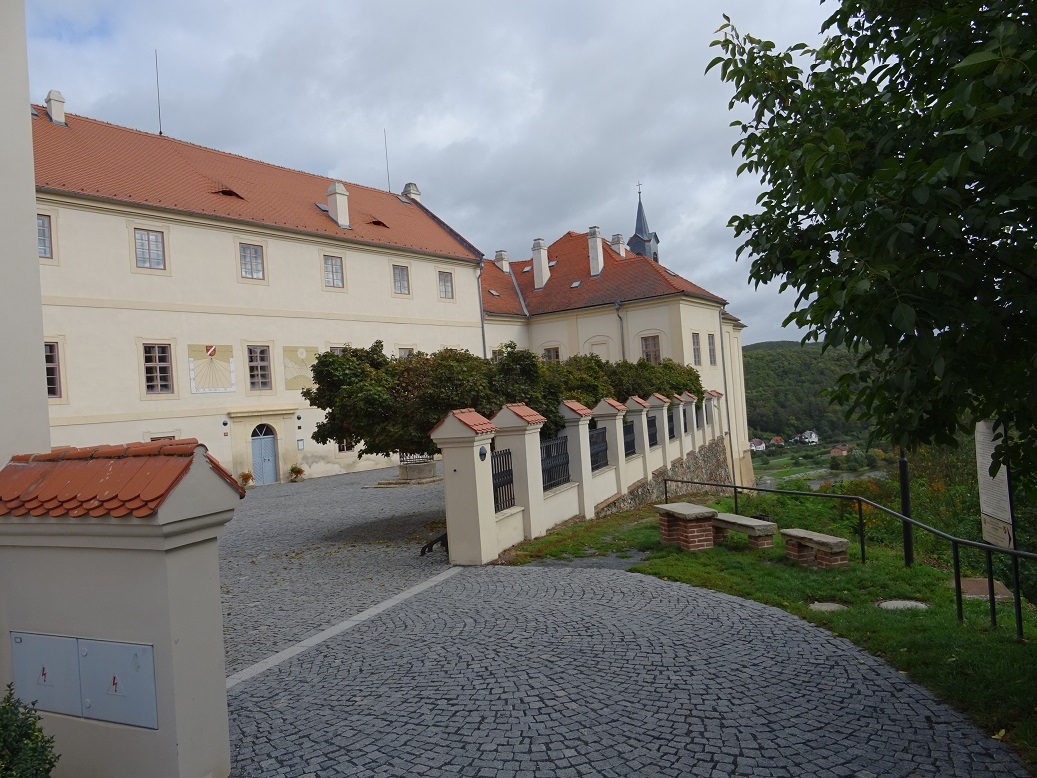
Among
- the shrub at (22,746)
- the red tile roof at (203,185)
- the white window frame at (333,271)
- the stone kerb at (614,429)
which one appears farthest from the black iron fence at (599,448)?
the white window frame at (333,271)

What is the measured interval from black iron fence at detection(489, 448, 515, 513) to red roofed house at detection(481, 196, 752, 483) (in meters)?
27.2

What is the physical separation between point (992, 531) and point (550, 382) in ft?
26.5

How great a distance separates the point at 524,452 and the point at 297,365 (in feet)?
64.5

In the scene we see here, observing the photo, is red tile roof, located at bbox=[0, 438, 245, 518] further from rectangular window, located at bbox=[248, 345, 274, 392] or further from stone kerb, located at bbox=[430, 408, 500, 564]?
rectangular window, located at bbox=[248, 345, 274, 392]

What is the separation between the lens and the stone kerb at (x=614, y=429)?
15.7 metres

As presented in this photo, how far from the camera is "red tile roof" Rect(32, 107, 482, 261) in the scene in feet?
76.6

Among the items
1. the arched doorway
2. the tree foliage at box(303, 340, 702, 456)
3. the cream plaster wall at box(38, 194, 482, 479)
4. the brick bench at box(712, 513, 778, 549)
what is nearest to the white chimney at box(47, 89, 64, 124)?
the cream plaster wall at box(38, 194, 482, 479)

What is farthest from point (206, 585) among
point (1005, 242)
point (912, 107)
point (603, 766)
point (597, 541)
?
point (597, 541)

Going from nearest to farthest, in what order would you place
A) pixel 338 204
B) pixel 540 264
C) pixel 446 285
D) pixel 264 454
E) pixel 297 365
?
pixel 264 454, pixel 297 365, pixel 338 204, pixel 446 285, pixel 540 264

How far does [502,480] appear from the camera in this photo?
35.0 feet

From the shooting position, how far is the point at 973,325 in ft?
10.9

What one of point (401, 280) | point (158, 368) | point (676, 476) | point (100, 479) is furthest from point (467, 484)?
point (401, 280)

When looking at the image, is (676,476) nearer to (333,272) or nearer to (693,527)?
(693,527)

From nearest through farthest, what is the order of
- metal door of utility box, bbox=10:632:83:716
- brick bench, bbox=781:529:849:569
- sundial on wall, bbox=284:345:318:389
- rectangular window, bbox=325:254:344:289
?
metal door of utility box, bbox=10:632:83:716 → brick bench, bbox=781:529:849:569 → sundial on wall, bbox=284:345:318:389 → rectangular window, bbox=325:254:344:289
